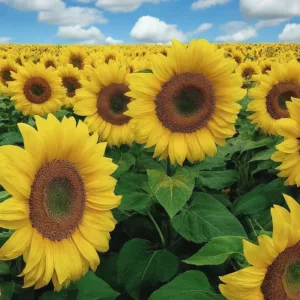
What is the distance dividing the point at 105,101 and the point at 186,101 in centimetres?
104

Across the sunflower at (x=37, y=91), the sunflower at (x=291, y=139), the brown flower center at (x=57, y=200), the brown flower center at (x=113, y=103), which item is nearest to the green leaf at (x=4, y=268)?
the brown flower center at (x=57, y=200)

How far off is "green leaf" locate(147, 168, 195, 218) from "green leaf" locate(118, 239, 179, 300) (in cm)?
41

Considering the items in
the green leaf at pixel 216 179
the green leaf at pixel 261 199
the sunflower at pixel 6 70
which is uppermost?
the sunflower at pixel 6 70

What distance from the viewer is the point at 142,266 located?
118 inches

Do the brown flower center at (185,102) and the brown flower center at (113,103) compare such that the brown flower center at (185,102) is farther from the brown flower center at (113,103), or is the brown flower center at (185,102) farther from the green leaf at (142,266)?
the brown flower center at (113,103)

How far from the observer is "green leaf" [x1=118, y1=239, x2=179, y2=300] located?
288cm

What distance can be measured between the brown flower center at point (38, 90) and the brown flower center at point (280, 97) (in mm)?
2682

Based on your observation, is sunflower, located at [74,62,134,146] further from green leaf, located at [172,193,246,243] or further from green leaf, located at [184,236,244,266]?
A: green leaf, located at [184,236,244,266]

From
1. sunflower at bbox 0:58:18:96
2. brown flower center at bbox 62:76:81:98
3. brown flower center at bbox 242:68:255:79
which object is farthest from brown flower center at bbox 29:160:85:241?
brown flower center at bbox 242:68:255:79

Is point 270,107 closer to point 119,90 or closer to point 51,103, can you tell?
point 119,90

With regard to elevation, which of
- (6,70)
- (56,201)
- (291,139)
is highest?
(6,70)

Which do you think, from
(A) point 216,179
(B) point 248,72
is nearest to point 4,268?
(A) point 216,179

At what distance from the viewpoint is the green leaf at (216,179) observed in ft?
11.4

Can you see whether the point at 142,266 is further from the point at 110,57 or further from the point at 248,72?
the point at 110,57
